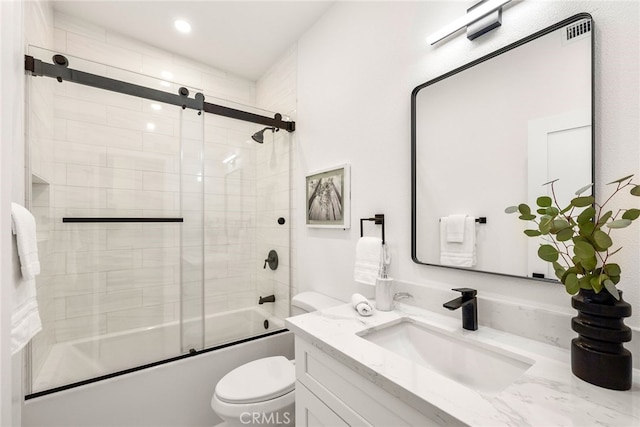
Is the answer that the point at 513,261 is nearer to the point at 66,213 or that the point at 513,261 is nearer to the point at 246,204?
the point at 246,204

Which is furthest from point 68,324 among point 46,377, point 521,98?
point 521,98

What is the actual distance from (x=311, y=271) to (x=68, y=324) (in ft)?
5.14

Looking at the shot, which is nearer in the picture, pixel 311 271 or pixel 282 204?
pixel 311 271

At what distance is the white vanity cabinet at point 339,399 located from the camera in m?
0.73

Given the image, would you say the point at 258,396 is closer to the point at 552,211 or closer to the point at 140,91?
the point at 552,211

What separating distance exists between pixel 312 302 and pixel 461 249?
969 millimetres

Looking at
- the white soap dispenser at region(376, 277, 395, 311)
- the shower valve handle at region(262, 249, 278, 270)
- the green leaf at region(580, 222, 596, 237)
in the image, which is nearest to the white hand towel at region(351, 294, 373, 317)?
the white soap dispenser at region(376, 277, 395, 311)

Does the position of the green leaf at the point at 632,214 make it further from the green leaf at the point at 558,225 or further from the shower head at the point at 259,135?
the shower head at the point at 259,135

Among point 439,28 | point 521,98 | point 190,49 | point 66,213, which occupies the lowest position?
point 66,213

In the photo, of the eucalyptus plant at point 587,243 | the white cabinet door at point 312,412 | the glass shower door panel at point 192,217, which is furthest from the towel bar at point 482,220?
the glass shower door panel at point 192,217

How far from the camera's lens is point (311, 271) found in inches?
79.3

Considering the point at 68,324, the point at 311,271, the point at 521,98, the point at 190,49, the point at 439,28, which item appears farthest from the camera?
the point at 190,49

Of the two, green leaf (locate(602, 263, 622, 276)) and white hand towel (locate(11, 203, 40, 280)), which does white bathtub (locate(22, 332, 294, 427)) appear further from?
green leaf (locate(602, 263, 622, 276))

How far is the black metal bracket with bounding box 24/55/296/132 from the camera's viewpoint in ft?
4.99
